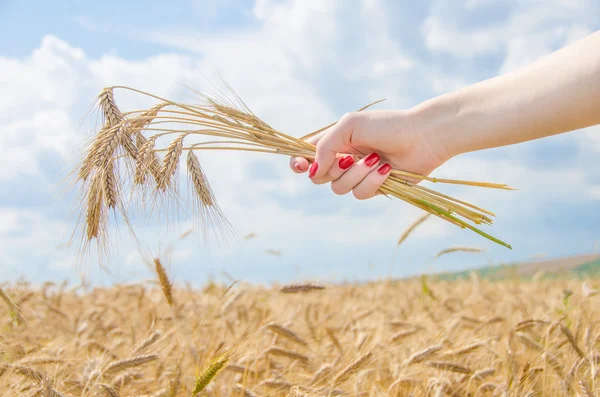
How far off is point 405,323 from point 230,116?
190 cm

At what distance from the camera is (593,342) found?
8.22ft

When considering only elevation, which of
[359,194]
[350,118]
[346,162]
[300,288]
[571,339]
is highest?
[350,118]

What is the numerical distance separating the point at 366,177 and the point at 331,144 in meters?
0.19

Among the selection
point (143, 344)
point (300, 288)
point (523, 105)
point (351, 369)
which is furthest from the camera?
point (300, 288)

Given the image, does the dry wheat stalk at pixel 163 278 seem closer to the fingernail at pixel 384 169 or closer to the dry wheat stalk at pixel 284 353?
the dry wheat stalk at pixel 284 353

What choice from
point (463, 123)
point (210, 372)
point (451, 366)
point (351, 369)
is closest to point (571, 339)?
point (451, 366)

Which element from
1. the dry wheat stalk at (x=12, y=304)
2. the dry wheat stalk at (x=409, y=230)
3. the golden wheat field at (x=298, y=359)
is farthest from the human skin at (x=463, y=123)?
the dry wheat stalk at (x=409, y=230)

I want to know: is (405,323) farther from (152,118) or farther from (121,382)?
(152,118)

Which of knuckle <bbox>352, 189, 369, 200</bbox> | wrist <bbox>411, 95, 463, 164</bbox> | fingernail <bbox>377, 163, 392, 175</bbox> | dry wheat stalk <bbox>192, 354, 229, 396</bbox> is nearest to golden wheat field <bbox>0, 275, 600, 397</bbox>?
dry wheat stalk <bbox>192, 354, 229, 396</bbox>

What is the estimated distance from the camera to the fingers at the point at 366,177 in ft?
6.93

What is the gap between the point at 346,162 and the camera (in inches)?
84.4

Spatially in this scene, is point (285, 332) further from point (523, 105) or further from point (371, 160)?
point (523, 105)

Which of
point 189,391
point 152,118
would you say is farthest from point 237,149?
point 189,391

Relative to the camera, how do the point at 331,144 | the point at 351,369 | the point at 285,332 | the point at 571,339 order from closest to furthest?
the point at 331,144, the point at 351,369, the point at 571,339, the point at 285,332
